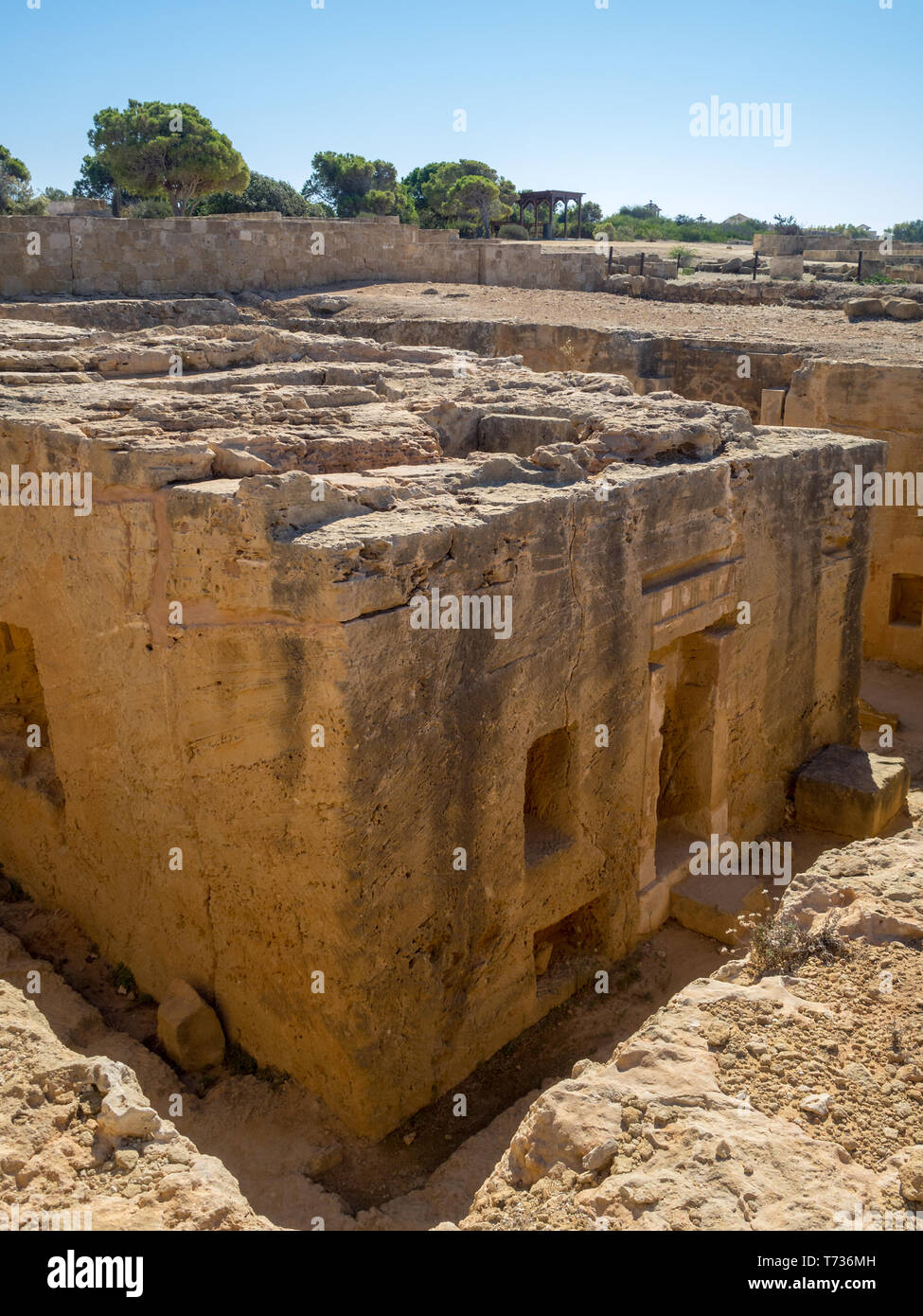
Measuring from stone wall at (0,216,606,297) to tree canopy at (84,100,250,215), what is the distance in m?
15.0

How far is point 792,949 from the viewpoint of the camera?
3.77m

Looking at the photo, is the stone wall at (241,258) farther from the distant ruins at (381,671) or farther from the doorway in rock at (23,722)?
the doorway in rock at (23,722)

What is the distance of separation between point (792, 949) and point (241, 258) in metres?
12.5

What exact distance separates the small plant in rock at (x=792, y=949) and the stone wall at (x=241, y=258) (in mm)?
10621

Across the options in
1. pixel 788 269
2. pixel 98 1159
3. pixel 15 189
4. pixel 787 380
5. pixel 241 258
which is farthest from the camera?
pixel 15 189

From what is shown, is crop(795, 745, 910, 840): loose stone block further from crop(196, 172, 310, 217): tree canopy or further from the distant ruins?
crop(196, 172, 310, 217): tree canopy

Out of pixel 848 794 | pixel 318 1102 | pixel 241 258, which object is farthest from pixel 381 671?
pixel 241 258

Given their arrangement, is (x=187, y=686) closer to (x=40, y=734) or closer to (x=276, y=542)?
(x=276, y=542)

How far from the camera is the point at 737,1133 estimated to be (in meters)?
2.93

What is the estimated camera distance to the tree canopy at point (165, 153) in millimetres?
29547

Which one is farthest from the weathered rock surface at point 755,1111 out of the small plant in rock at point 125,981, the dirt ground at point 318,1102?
the small plant in rock at point 125,981

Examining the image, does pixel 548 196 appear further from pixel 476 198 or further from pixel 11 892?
pixel 11 892

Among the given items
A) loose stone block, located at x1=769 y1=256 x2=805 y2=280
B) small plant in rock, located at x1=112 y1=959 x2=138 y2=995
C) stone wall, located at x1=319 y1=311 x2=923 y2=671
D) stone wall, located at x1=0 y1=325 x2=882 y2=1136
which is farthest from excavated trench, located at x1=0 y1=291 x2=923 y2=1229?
loose stone block, located at x1=769 y1=256 x2=805 y2=280
